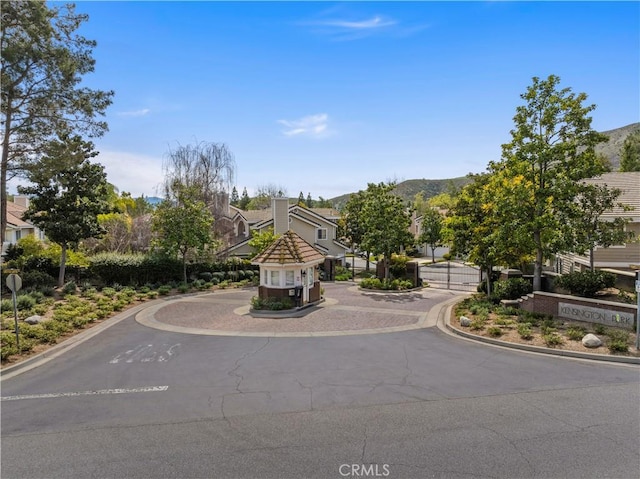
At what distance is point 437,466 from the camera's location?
6496 millimetres

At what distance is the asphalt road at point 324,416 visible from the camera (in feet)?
21.8

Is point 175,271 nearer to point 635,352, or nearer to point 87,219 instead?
point 87,219

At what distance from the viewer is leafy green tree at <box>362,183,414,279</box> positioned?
2736cm

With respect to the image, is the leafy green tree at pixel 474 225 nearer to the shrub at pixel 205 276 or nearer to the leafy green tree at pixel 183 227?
the leafy green tree at pixel 183 227

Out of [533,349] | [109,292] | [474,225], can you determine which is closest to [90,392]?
[533,349]

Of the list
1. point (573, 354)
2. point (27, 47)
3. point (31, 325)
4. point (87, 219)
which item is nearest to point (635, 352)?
point (573, 354)

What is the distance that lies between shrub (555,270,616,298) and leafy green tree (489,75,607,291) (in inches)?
51.8

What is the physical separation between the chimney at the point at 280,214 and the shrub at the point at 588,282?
21.6 metres

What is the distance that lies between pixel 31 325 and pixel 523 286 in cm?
2176

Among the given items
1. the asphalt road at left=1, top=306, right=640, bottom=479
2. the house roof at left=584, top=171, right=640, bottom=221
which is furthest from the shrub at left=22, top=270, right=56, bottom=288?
the house roof at left=584, top=171, right=640, bottom=221

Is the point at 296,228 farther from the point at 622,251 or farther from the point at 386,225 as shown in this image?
the point at 622,251

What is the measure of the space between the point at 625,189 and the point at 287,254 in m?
20.0

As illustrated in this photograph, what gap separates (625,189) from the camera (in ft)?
77.8

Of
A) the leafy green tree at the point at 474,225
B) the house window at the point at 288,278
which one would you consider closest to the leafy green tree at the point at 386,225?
the leafy green tree at the point at 474,225
